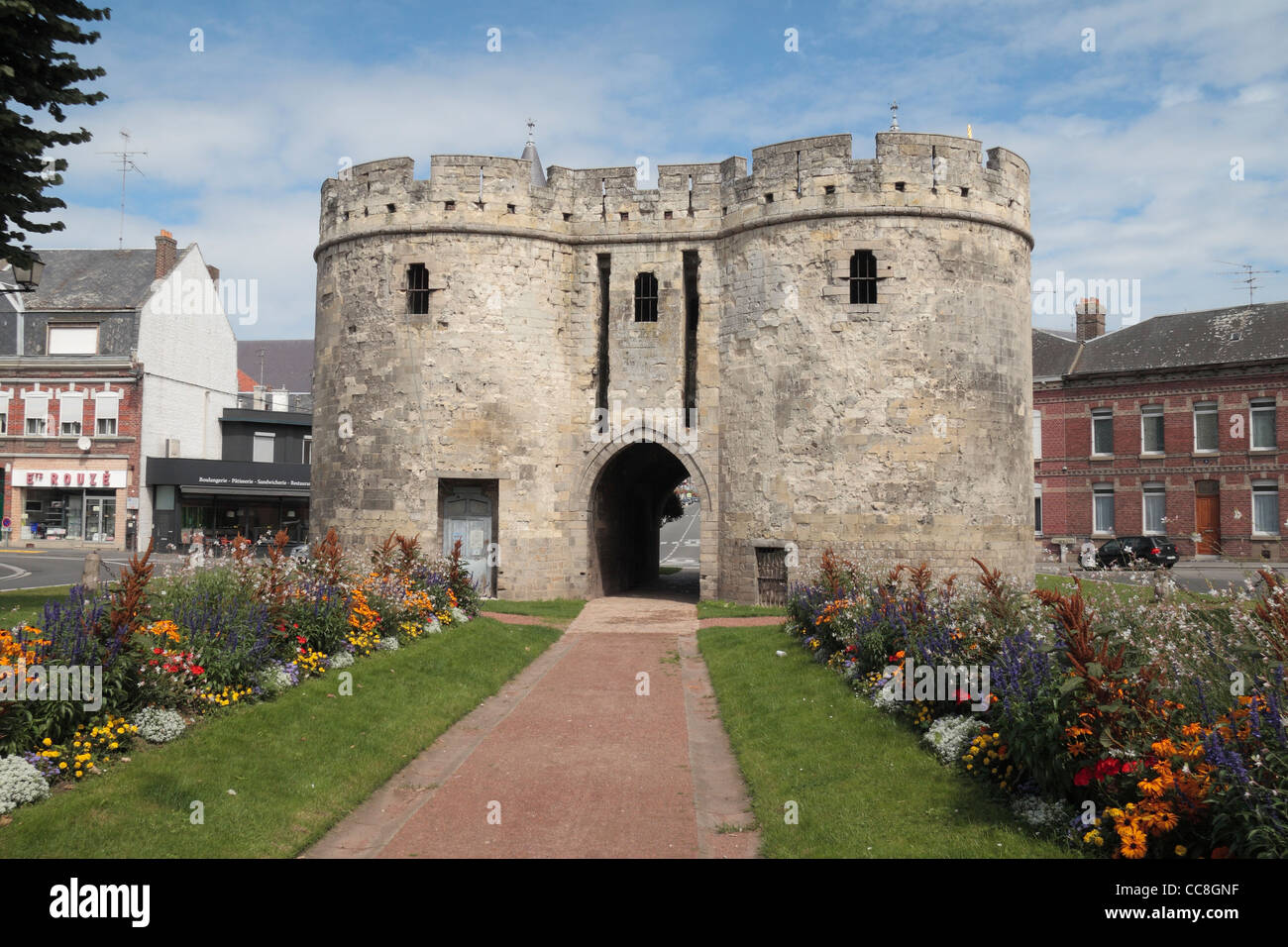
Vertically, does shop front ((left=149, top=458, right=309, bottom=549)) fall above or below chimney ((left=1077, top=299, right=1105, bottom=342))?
below

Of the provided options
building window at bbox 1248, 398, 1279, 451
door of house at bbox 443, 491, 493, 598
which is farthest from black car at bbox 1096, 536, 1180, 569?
door of house at bbox 443, 491, 493, 598

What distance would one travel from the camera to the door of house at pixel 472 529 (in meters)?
21.5

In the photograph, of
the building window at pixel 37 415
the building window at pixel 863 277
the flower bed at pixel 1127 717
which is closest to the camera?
the flower bed at pixel 1127 717

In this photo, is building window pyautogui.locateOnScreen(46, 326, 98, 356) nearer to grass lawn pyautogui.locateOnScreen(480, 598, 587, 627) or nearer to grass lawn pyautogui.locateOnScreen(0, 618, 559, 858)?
grass lawn pyautogui.locateOnScreen(480, 598, 587, 627)

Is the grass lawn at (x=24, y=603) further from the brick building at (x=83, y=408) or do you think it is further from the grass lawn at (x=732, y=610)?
the brick building at (x=83, y=408)

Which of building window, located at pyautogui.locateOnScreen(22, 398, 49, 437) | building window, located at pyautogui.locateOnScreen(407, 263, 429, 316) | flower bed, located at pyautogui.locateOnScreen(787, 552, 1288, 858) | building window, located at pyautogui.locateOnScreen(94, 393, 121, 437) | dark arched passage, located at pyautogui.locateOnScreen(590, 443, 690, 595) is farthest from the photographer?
building window, located at pyautogui.locateOnScreen(22, 398, 49, 437)

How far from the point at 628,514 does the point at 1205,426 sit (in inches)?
984

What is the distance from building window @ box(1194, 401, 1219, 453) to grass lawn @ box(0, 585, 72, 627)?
3801cm

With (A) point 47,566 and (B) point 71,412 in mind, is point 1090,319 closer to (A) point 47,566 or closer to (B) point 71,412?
(A) point 47,566

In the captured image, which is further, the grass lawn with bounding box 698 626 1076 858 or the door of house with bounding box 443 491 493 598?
the door of house with bounding box 443 491 493 598

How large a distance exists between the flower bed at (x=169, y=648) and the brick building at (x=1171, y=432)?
31.9 metres

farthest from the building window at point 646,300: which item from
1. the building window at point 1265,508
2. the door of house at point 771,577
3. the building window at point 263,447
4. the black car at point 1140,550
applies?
the building window at point 1265,508

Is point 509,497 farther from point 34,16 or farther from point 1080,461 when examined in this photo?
point 1080,461

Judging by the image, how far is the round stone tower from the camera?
1995 centimetres
